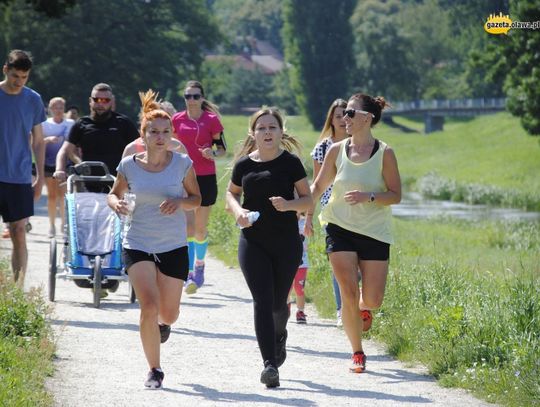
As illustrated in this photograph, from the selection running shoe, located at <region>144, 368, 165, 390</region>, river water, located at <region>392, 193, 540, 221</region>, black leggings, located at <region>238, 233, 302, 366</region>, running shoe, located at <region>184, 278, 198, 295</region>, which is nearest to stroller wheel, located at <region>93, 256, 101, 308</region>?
running shoe, located at <region>184, 278, 198, 295</region>

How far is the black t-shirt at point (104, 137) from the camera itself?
13.2 meters

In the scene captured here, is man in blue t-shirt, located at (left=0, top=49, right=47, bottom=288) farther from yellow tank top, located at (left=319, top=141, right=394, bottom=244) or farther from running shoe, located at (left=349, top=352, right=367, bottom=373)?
running shoe, located at (left=349, top=352, right=367, bottom=373)

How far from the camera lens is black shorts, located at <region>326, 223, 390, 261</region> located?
945 centimetres

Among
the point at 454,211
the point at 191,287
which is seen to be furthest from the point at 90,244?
A: the point at 454,211

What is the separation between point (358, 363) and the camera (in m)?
9.42

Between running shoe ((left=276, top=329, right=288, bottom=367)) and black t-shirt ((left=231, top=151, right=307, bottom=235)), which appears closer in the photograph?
black t-shirt ((left=231, top=151, right=307, bottom=235))

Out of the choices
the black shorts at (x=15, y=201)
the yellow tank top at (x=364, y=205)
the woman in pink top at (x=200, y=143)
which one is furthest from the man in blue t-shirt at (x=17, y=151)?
the yellow tank top at (x=364, y=205)

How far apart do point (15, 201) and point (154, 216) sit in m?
3.25

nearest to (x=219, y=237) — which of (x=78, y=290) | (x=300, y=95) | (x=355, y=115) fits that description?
(x=78, y=290)

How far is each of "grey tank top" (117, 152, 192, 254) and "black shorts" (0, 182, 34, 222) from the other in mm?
3073

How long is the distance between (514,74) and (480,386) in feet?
125

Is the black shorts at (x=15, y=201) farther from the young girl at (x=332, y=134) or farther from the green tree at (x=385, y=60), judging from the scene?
the green tree at (x=385, y=60)

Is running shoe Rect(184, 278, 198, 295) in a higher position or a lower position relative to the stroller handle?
lower

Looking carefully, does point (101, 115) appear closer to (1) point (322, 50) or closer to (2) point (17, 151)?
(2) point (17, 151)
